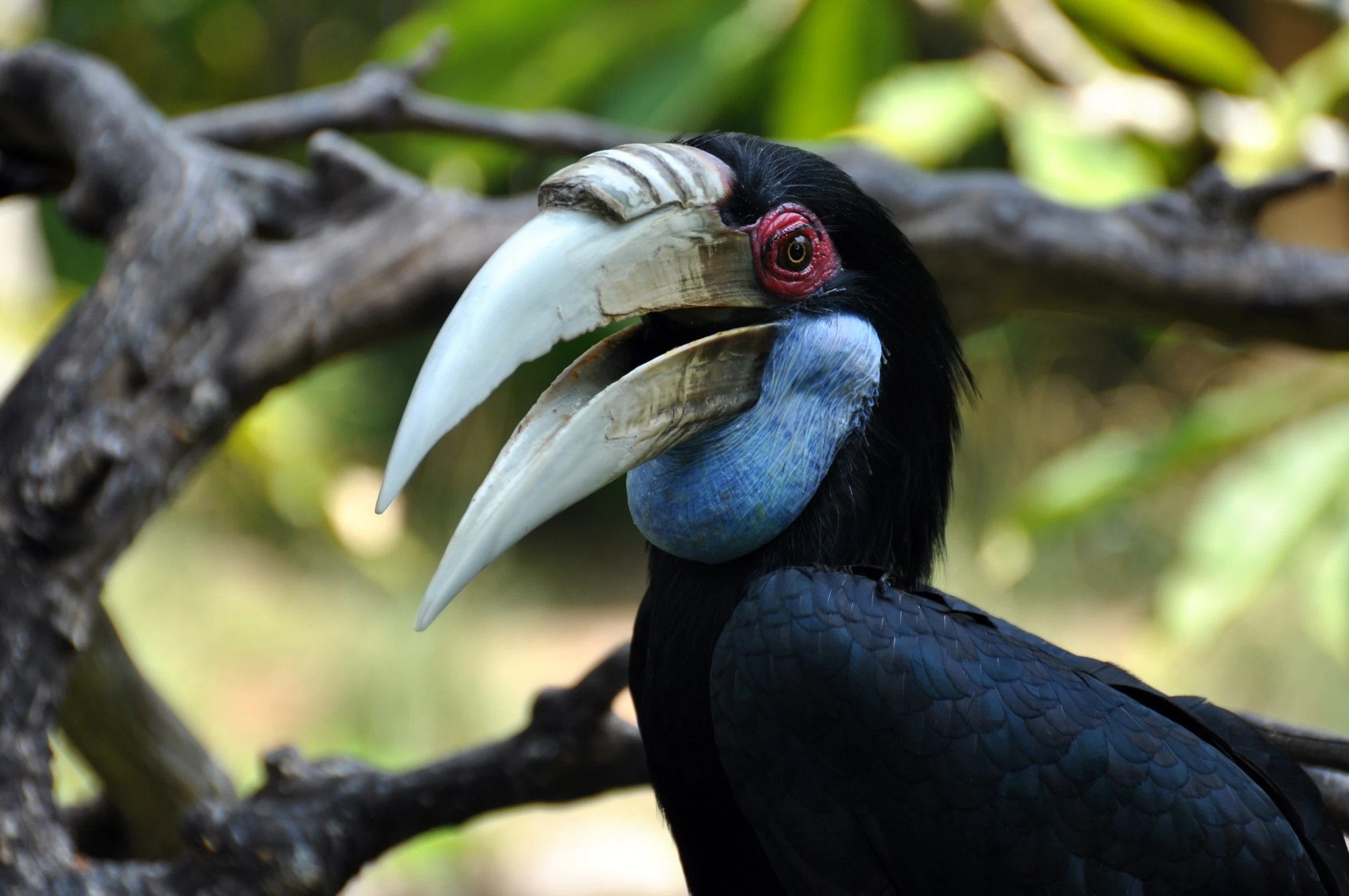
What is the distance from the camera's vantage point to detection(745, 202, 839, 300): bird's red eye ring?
128 cm

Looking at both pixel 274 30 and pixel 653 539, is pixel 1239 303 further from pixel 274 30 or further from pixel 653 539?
pixel 274 30

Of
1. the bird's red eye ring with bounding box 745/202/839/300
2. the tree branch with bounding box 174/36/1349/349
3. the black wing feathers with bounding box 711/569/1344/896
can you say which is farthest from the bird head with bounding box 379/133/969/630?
the tree branch with bounding box 174/36/1349/349

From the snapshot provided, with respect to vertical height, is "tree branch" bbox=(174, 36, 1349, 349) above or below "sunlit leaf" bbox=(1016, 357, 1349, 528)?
below

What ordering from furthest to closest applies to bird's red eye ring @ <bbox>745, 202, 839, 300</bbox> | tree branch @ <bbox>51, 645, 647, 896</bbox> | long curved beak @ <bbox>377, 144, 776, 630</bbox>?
tree branch @ <bbox>51, 645, 647, 896</bbox> < bird's red eye ring @ <bbox>745, 202, 839, 300</bbox> < long curved beak @ <bbox>377, 144, 776, 630</bbox>

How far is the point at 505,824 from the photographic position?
446cm

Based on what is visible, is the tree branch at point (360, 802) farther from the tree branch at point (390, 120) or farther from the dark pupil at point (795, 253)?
the tree branch at point (390, 120)

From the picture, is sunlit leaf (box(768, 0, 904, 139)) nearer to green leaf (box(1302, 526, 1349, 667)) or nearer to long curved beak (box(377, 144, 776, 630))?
green leaf (box(1302, 526, 1349, 667))

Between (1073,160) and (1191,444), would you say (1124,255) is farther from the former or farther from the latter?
(1191,444)

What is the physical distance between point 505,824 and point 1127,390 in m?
3.40

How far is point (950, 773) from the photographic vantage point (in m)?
1.13

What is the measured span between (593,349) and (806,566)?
0.30m

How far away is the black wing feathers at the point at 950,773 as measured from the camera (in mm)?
1132

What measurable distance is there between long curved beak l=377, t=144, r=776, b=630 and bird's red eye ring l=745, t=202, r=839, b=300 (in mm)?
16

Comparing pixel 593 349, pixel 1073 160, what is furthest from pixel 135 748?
pixel 1073 160
